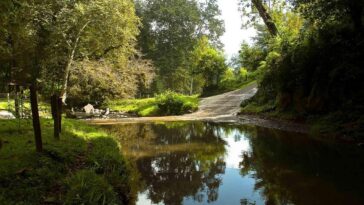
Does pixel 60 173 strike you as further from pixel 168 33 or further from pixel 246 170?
pixel 168 33

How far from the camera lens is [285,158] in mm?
9703

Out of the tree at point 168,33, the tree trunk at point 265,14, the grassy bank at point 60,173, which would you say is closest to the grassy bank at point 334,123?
the grassy bank at point 60,173

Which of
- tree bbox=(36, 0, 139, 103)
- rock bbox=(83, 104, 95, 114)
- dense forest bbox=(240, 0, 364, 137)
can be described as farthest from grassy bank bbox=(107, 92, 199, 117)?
dense forest bbox=(240, 0, 364, 137)

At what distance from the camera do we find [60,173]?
6.32 m

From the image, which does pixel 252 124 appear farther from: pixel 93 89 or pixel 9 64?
pixel 93 89

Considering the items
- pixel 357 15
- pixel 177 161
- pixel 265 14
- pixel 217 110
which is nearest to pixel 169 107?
pixel 217 110

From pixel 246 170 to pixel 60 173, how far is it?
4.50 m

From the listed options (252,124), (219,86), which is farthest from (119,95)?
(252,124)

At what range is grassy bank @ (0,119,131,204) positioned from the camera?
5.26m

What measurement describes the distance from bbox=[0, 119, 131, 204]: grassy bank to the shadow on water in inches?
28.7

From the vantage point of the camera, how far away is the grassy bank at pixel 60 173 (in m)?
5.26

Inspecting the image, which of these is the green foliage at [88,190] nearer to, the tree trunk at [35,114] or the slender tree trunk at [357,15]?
the tree trunk at [35,114]

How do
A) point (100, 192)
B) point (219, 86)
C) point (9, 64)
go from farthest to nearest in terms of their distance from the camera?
1. point (219, 86)
2. point (9, 64)
3. point (100, 192)

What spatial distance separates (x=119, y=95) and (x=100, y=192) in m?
27.0
